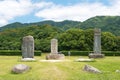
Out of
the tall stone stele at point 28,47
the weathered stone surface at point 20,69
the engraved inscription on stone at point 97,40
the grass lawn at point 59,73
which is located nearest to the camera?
the grass lawn at point 59,73

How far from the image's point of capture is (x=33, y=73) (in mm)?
24031

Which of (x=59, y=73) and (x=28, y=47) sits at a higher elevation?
(x=28, y=47)

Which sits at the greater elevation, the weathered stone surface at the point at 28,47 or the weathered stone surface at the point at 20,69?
the weathered stone surface at the point at 28,47

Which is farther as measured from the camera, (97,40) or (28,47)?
(97,40)

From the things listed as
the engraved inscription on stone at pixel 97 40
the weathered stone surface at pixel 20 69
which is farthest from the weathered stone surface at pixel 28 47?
the engraved inscription on stone at pixel 97 40

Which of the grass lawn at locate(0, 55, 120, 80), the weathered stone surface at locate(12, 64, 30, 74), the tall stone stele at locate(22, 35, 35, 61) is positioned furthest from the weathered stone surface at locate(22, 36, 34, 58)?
the weathered stone surface at locate(12, 64, 30, 74)

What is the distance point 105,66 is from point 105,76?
4.97 meters

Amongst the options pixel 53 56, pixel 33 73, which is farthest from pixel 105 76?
pixel 53 56

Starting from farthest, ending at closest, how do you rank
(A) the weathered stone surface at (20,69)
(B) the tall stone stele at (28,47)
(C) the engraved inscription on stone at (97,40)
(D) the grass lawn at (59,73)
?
(C) the engraved inscription on stone at (97,40)
(B) the tall stone stele at (28,47)
(A) the weathered stone surface at (20,69)
(D) the grass lawn at (59,73)

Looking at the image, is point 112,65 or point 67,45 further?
Answer: point 67,45

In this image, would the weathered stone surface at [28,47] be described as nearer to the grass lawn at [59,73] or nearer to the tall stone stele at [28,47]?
the tall stone stele at [28,47]

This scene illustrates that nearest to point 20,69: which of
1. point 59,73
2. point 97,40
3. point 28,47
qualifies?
point 59,73

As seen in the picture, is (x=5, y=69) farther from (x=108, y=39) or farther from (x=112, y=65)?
(x=108, y=39)

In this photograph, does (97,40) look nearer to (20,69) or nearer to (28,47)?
(28,47)
